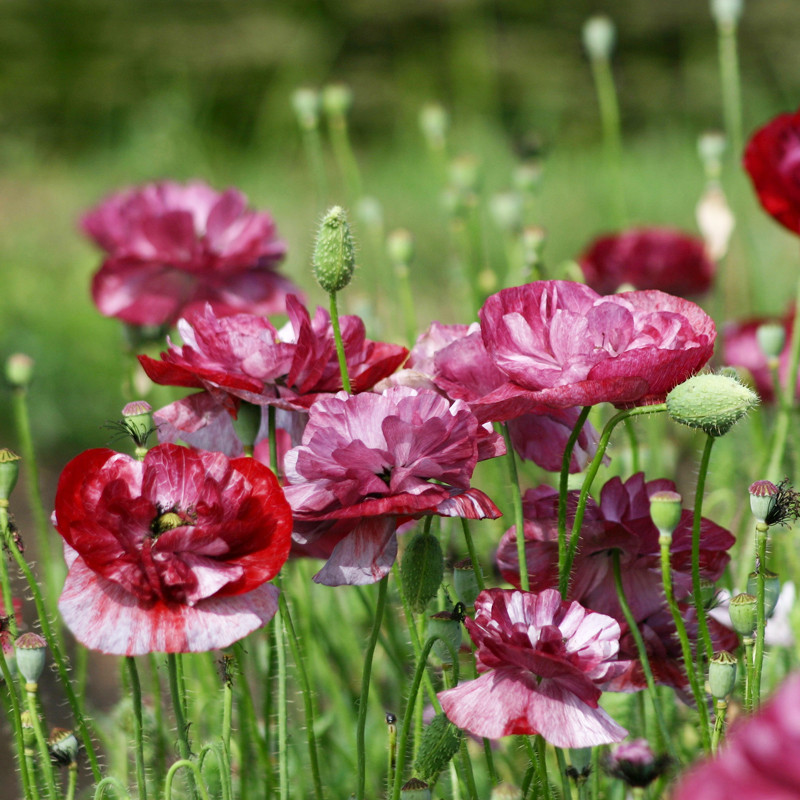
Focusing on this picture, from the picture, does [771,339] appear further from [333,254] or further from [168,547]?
[168,547]

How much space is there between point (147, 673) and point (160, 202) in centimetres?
58

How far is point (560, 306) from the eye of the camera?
62 centimetres

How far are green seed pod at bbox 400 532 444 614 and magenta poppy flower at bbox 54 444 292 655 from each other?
0.28 ft

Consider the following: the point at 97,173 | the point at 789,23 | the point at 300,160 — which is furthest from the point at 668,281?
the point at 789,23

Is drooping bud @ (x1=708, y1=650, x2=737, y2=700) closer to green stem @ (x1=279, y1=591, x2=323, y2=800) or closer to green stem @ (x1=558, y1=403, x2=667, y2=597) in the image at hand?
green stem @ (x1=558, y1=403, x2=667, y2=597)

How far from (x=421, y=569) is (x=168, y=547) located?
15 cm

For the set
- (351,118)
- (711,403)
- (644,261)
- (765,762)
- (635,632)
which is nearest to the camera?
(765,762)

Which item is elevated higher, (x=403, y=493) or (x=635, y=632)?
(x=403, y=493)

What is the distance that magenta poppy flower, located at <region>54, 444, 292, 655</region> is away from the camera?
1.72 feet

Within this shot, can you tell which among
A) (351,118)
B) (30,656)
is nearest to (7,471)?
(30,656)

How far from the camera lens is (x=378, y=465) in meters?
0.56

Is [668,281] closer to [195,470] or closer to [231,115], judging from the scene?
[195,470]

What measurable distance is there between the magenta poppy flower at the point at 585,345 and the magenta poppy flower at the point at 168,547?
134 mm

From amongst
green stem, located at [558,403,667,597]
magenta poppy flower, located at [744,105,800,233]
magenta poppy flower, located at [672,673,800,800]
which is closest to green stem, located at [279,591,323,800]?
green stem, located at [558,403,667,597]
